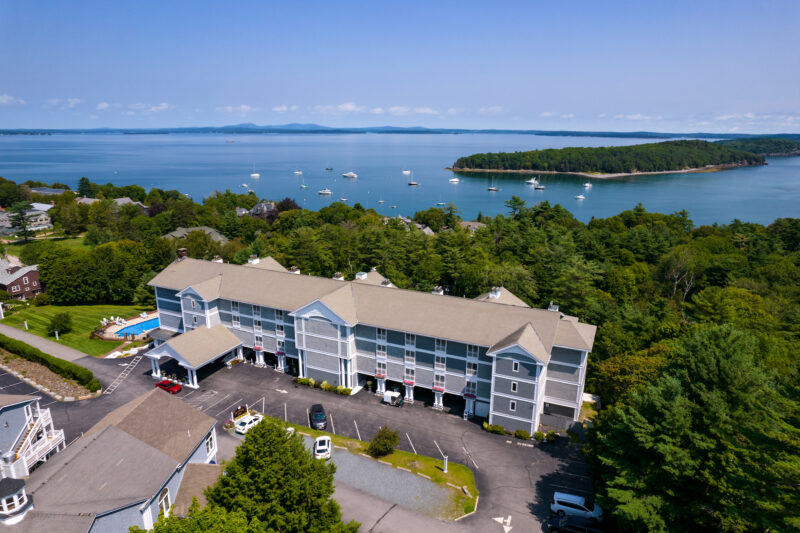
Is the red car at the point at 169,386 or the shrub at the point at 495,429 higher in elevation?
the red car at the point at 169,386

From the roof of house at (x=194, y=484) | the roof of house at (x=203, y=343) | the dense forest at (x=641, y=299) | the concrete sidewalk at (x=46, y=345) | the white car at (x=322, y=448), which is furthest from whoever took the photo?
A: the concrete sidewalk at (x=46, y=345)

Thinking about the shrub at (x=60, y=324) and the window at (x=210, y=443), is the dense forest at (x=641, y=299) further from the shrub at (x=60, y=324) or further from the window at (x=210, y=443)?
the window at (x=210, y=443)

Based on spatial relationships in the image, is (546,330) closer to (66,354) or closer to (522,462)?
(522,462)

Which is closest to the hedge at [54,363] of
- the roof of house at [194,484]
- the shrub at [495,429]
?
the roof of house at [194,484]

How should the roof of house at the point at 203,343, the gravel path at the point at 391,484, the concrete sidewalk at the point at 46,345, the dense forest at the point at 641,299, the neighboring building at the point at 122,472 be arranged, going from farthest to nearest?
the concrete sidewalk at the point at 46,345 < the roof of house at the point at 203,343 < the gravel path at the point at 391,484 < the dense forest at the point at 641,299 < the neighboring building at the point at 122,472

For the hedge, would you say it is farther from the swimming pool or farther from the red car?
the swimming pool

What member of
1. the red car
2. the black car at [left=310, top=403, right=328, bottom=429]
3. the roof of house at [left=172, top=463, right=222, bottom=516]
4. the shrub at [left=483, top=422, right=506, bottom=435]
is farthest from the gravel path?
the red car
